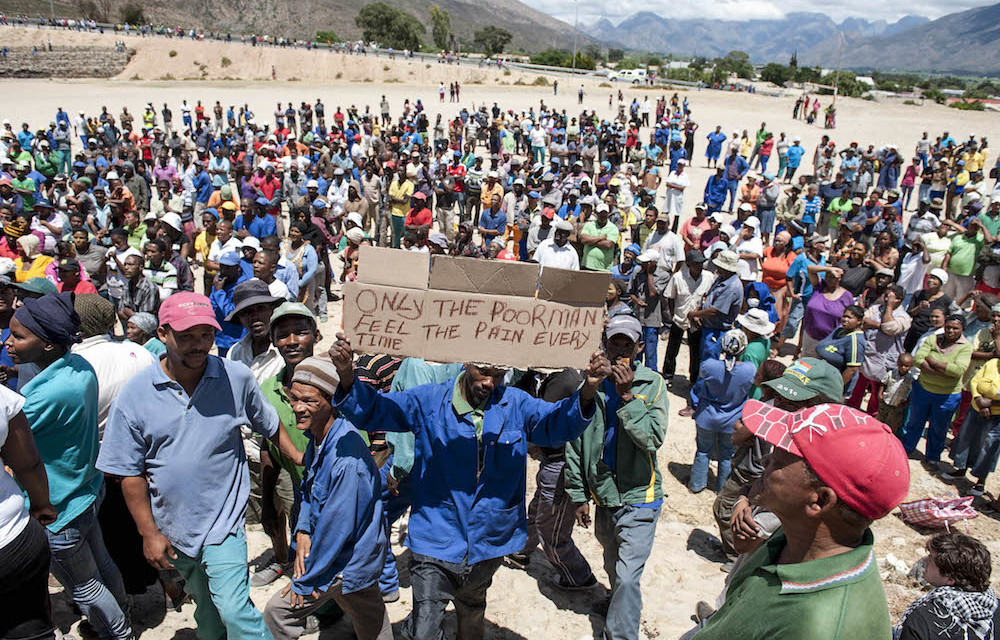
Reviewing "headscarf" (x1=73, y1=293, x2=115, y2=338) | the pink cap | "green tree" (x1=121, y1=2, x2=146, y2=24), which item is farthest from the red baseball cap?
"green tree" (x1=121, y1=2, x2=146, y2=24)

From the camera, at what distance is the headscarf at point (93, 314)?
4613 millimetres

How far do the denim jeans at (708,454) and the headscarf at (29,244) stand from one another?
27.5 feet

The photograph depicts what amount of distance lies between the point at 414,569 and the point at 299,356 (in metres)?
1.58

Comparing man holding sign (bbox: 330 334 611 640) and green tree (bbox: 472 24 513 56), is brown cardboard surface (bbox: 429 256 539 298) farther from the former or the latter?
green tree (bbox: 472 24 513 56)

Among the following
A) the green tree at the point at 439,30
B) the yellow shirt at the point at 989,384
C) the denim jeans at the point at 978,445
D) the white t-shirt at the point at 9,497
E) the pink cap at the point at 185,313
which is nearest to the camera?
the white t-shirt at the point at 9,497

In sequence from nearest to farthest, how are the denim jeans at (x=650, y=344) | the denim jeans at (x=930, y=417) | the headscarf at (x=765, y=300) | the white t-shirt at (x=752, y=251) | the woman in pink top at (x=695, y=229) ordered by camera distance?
the denim jeans at (x=930, y=417)
the headscarf at (x=765, y=300)
the denim jeans at (x=650, y=344)
the white t-shirt at (x=752, y=251)
the woman in pink top at (x=695, y=229)

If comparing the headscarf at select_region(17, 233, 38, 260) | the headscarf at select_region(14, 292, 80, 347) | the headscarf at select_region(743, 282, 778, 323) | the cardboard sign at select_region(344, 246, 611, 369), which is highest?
the cardboard sign at select_region(344, 246, 611, 369)

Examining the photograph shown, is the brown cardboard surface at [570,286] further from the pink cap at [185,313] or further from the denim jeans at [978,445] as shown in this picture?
the denim jeans at [978,445]

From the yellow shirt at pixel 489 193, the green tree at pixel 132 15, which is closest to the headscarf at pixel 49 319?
the yellow shirt at pixel 489 193

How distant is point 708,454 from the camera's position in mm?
6117

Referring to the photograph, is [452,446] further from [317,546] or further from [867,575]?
[867,575]

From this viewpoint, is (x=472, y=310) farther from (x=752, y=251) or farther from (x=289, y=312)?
(x=752, y=251)

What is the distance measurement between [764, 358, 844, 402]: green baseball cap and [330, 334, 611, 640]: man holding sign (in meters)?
1.48

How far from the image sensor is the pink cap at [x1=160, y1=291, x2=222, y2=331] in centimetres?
330
